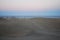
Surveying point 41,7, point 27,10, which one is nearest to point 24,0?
point 27,10

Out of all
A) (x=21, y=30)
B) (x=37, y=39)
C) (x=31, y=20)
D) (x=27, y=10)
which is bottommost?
(x=37, y=39)

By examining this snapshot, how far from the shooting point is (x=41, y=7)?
148cm

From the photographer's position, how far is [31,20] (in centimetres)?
147

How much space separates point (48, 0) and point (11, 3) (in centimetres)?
48

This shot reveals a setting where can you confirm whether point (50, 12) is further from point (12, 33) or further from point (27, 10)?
point (12, 33)

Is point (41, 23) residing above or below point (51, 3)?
below

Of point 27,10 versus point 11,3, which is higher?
point 11,3

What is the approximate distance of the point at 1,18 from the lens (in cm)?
149

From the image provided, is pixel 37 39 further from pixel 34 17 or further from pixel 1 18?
pixel 1 18

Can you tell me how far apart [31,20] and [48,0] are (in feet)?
1.12

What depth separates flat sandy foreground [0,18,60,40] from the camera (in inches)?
56.7

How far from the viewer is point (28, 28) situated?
1.47 meters

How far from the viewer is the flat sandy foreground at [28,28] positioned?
144 centimetres

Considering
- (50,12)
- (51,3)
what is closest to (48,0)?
(51,3)
